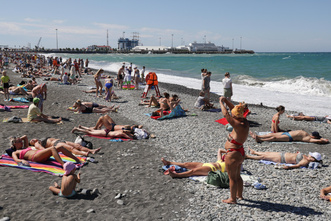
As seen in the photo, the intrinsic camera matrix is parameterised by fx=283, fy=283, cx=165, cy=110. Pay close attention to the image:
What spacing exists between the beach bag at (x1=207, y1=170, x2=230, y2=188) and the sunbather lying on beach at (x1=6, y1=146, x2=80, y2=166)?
9.79 feet

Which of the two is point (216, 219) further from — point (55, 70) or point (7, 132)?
point (55, 70)

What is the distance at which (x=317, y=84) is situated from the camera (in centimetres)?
2447

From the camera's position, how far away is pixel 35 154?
20.4ft

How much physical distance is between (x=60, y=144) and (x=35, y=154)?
0.57 metres

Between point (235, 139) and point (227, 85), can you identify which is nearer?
point (235, 139)

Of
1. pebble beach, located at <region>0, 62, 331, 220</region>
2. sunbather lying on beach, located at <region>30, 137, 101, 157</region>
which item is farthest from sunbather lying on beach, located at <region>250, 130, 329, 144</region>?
sunbather lying on beach, located at <region>30, 137, 101, 157</region>

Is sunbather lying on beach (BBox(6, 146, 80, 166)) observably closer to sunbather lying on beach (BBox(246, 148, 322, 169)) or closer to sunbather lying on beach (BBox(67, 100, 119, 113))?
sunbather lying on beach (BBox(246, 148, 322, 169))

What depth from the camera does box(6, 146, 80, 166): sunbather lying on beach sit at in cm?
598

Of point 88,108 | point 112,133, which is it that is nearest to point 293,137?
point 112,133

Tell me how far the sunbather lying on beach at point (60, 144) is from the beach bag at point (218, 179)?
10.2 ft

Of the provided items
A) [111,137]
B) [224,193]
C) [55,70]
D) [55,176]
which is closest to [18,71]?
[55,70]

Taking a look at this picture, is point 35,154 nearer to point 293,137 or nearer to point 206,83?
point 293,137

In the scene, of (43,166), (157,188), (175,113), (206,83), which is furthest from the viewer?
(206,83)

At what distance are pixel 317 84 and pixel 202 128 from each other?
1902cm
